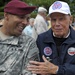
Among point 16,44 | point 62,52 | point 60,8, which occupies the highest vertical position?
point 60,8

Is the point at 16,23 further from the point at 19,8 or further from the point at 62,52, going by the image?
the point at 62,52

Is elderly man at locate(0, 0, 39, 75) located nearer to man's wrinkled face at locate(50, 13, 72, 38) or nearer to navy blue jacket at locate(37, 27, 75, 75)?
navy blue jacket at locate(37, 27, 75, 75)

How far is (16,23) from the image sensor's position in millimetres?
3230

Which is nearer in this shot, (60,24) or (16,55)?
(16,55)

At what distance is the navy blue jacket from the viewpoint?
11.0 feet

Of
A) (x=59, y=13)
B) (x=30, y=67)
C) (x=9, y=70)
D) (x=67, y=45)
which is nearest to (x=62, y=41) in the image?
(x=67, y=45)

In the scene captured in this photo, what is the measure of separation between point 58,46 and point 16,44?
1.81ft

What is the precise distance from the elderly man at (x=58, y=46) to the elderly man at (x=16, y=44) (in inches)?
8.6

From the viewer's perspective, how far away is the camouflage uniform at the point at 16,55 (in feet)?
10.3

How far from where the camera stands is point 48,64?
131 inches

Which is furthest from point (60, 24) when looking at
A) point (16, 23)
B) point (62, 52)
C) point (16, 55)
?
point (16, 55)

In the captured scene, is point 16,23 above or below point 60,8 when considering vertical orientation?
below

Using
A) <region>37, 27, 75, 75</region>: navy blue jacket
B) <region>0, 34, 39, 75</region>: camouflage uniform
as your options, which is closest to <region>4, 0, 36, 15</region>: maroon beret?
<region>0, 34, 39, 75</region>: camouflage uniform

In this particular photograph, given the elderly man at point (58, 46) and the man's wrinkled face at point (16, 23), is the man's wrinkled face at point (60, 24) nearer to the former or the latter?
the elderly man at point (58, 46)
